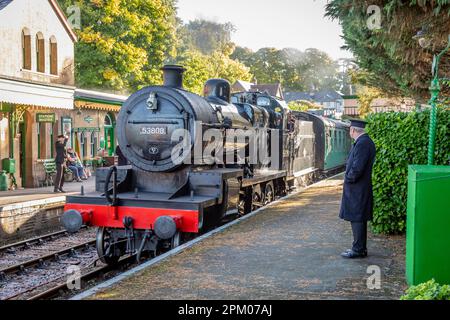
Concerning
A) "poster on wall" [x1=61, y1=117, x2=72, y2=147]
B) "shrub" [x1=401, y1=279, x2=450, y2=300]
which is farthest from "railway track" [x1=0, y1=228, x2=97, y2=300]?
"poster on wall" [x1=61, y1=117, x2=72, y2=147]

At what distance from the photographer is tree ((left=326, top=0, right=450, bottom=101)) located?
738cm

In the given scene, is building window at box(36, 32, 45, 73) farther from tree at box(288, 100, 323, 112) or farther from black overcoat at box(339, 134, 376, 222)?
tree at box(288, 100, 323, 112)

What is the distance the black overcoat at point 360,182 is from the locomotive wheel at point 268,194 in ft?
20.5

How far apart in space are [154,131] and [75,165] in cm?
1331

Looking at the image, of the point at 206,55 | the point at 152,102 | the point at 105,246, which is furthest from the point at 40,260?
the point at 206,55

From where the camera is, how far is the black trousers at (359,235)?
7.73 meters

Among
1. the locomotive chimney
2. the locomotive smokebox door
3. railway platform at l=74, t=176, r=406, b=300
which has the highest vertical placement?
the locomotive chimney

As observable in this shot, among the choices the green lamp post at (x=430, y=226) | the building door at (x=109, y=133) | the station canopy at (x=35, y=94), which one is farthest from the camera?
the building door at (x=109, y=133)

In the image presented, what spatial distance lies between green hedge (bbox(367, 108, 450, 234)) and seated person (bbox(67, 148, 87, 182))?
14.8 metres

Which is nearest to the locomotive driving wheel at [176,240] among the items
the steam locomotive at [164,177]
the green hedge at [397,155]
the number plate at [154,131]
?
the steam locomotive at [164,177]

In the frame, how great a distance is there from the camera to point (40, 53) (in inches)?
827

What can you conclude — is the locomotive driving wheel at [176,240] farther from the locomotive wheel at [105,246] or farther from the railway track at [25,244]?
the railway track at [25,244]

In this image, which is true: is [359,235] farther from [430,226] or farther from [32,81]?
[32,81]
